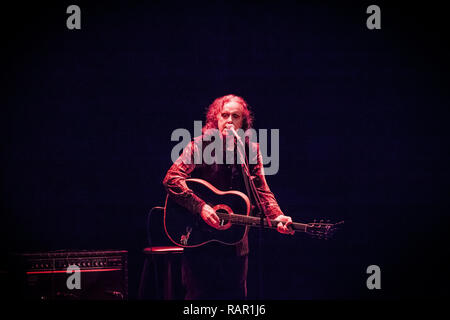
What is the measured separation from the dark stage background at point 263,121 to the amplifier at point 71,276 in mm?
645

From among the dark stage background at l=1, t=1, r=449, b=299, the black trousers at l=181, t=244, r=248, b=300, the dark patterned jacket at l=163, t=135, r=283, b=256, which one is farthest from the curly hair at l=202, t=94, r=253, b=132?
the black trousers at l=181, t=244, r=248, b=300

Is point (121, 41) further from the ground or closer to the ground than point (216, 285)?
further from the ground

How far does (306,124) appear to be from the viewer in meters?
4.52

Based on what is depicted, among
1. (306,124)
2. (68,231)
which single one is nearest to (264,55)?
(306,124)

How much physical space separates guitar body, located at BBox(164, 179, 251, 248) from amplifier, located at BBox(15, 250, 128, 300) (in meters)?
0.53

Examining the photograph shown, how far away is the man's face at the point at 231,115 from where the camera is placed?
3.72 m

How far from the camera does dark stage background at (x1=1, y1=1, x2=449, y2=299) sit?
4207 mm

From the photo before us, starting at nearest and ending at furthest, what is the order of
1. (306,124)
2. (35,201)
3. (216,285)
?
(216,285) < (35,201) < (306,124)

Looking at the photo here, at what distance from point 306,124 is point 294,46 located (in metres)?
0.77

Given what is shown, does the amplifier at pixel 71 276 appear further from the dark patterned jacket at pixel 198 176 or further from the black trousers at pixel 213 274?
the dark patterned jacket at pixel 198 176

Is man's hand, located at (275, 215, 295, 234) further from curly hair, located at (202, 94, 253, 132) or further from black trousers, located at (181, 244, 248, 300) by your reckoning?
curly hair, located at (202, 94, 253, 132)

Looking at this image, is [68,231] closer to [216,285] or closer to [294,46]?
[216,285]

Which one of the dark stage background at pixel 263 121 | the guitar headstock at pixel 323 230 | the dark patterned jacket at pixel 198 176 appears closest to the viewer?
the guitar headstock at pixel 323 230

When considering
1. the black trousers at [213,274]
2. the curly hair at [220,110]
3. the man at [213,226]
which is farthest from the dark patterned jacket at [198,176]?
the curly hair at [220,110]
